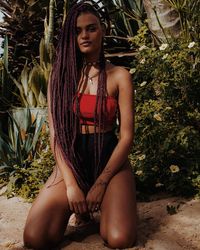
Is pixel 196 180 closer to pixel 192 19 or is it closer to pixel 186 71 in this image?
pixel 186 71

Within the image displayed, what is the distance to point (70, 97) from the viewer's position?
2828mm

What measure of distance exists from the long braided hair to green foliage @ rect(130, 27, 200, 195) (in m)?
0.86

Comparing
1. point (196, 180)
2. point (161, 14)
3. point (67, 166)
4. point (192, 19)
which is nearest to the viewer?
point (67, 166)

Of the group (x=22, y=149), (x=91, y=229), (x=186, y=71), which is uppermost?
(x=186, y=71)

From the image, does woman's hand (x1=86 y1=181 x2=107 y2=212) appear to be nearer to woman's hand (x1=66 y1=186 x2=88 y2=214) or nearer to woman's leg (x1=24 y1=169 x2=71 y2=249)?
woman's hand (x1=66 y1=186 x2=88 y2=214)

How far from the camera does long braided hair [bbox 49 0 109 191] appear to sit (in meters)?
2.78

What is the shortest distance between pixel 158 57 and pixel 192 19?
617 mm

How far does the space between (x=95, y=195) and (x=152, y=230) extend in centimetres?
53

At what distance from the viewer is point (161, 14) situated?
448cm

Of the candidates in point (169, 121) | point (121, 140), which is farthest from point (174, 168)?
point (121, 140)

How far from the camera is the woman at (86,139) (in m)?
2.63

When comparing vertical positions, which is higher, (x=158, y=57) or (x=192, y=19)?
(x=192, y=19)

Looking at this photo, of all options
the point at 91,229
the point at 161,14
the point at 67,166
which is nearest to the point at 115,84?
the point at 67,166

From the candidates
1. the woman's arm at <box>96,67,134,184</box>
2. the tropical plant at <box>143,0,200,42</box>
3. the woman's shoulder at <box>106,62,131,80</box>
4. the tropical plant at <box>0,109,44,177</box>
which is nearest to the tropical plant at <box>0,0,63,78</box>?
the tropical plant at <box>0,109,44,177</box>
